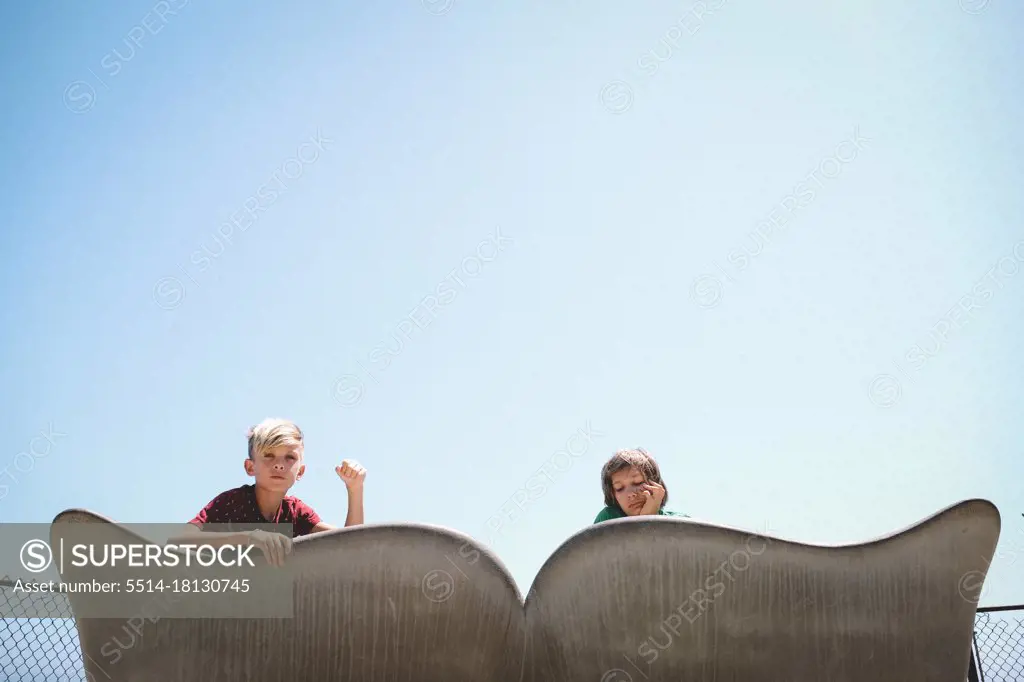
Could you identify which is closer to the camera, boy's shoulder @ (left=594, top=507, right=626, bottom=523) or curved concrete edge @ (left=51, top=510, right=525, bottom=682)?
curved concrete edge @ (left=51, top=510, right=525, bottom=682)

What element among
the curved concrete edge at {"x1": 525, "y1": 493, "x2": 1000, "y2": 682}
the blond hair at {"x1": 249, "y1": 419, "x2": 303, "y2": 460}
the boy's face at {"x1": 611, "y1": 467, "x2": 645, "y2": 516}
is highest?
the blond hair at {"x1": 249, "y1": 419, "x2": 303, "y2": 460}

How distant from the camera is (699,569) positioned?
7.86 ft

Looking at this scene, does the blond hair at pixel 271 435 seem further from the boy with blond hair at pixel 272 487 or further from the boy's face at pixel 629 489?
the boy's face at pixel 629 489

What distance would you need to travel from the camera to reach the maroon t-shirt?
9.81 ft

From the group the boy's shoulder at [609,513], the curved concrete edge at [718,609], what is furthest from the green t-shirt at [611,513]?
the curved concrete edge at [718,609]

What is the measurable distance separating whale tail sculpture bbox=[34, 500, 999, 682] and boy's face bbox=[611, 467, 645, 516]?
38.1 inches

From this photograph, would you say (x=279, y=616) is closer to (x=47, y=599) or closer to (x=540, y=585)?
(x=540, y=585)

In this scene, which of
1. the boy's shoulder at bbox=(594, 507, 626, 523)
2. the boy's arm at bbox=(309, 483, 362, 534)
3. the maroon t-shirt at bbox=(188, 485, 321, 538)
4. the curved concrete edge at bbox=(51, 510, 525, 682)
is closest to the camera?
the curved concrete edge at bbox=(51, 510, 525, 682)

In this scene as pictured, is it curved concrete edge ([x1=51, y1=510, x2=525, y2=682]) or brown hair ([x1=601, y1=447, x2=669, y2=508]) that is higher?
brown hair ([x1=601, y1=447, x2=669, y2=508])

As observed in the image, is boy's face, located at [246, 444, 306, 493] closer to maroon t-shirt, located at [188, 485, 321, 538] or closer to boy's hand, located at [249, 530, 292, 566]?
maroon t-shirt, located at [188, 485, 321, 538]

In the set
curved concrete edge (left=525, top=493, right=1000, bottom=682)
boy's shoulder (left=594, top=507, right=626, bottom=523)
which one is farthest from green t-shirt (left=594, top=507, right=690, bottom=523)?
curved concrete edge (left=525, top=493, right=1000, bottom=682)

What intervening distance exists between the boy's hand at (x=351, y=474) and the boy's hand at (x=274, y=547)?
854 mm

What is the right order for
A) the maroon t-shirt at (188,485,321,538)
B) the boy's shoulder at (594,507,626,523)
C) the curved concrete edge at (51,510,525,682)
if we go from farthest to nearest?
the boy's shoulder at (594,507,626,523) < the maroon t-shirt at (188,485,321,538) < the curved concrete edge at (51,510,525,682)

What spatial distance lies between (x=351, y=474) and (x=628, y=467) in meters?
1.35
